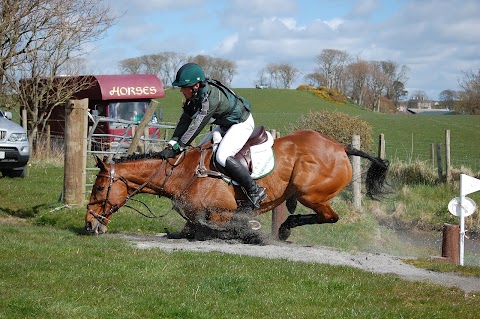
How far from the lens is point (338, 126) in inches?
858

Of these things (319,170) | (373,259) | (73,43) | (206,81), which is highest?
(73,43)

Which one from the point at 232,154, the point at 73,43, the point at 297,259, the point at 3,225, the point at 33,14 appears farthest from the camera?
the point at 73,43

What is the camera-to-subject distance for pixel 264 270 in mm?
7887

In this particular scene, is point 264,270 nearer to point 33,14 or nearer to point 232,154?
point 232,154

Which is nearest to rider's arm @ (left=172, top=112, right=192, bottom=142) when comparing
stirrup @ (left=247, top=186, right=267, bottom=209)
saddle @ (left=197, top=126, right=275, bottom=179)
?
saddle @ (left=197, top=126, right=275, bottom=179)

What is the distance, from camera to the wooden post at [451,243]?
10.0m

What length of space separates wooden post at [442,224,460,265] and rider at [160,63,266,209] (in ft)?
8.49

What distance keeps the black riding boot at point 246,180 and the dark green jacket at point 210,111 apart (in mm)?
597

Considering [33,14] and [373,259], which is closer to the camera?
[373,259]

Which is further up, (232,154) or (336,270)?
(232,154)

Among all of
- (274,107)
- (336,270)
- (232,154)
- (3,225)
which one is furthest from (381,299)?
(274,107)

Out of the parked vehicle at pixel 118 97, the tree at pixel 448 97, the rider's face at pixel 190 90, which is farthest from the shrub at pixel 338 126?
the tree at pixel 448 97

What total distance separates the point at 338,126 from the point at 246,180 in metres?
12.4

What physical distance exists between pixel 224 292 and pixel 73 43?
14755 millimetres
